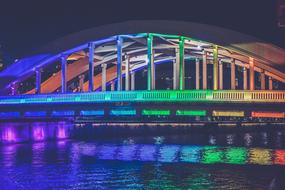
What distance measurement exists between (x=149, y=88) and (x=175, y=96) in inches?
352

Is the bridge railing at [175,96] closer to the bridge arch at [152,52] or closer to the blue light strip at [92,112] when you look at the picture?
the blue light strip at [92,112]

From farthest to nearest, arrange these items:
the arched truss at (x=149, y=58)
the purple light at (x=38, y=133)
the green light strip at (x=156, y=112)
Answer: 1. the arched truss at (x=149, y=58)
2. the green light strip at (x=156, y=112)
3. the purple light at (x=38, y=133)

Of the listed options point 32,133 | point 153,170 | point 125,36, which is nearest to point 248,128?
point 125,36

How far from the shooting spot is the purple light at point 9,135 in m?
38.6

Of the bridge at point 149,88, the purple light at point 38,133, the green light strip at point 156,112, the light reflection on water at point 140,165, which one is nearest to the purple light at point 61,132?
the bridge at point 149,88

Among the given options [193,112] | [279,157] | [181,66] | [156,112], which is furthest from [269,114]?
[181,66]

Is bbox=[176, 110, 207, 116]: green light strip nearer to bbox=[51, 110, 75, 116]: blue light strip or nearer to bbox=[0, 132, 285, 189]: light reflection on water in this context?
bbox=[0, 132, 285, 189]: light reflection on water

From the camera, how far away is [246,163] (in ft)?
94.2

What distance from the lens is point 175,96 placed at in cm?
4450

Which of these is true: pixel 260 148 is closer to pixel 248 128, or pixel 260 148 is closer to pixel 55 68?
pixel 248 128

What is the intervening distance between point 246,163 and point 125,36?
31.0 meters

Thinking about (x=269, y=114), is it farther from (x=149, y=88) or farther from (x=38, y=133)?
(x=38, y=133)

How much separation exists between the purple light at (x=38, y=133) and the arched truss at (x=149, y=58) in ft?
45.7

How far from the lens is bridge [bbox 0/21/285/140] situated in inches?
1698
